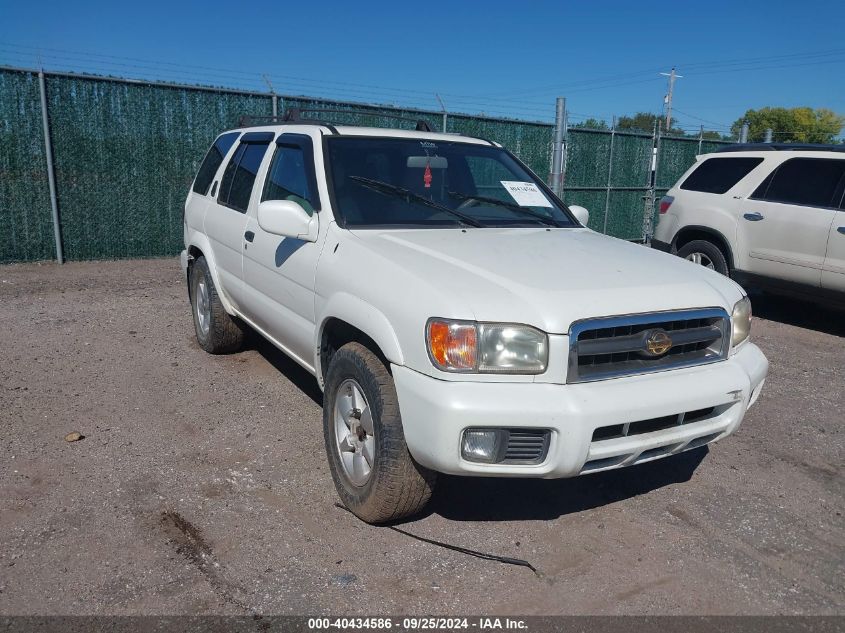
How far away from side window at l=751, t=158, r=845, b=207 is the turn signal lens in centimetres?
612

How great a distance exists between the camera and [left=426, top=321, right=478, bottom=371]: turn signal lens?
9.30ft

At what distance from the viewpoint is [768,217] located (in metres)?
7.77

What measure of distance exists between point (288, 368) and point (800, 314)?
637 cm

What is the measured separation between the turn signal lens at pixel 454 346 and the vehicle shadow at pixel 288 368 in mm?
2391

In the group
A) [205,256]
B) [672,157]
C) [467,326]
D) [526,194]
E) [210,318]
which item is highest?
[672,157]

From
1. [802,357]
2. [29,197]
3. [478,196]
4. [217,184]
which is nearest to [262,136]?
[217,184]

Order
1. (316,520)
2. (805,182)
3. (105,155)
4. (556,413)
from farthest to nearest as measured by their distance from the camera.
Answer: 1. (105,155)
2. (805,182)
3. (316,520)
4. (556,413)

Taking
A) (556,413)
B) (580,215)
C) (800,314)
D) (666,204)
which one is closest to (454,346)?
(556,413)

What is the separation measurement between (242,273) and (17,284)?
529cm

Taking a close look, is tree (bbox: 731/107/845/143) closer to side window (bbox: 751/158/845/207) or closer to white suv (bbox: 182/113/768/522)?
side window (bbox: 751/158/845/207)

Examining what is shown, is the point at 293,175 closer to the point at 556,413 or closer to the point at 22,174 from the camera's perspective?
the point at 556,413

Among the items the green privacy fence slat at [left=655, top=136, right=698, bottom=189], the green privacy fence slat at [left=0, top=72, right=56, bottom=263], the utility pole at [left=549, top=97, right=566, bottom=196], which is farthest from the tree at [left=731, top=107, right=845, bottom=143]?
the green privacy fence slat at [left=0, top=72, right=56, bottom=263]

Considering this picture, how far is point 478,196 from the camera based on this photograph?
442 centimetres

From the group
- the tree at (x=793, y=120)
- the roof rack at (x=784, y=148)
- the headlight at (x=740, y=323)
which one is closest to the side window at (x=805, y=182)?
the roof rack at (x=784, y=148)
